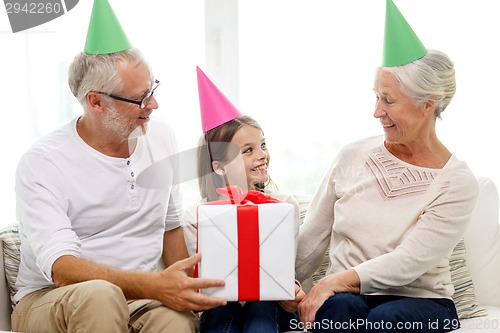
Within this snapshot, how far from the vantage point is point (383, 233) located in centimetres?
201

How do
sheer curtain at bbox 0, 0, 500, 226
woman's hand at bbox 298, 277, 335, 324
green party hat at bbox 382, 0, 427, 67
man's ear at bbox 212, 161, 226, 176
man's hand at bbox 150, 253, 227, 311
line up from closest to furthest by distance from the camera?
man's hand at bbox 150, 253, 227, 311
woman's hand at bbox 298, 277, 335, 324
green party hat at bbox 382, 0, 427, 67
man's ear at bbox 212, 161, 226, 176
sheer curtain at bbox 0, 0, 500, 226

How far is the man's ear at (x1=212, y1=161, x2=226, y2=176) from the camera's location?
216cm

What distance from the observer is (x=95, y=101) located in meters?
2.06

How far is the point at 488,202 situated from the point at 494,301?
30cm

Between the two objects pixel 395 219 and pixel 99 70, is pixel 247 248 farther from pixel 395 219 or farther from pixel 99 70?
pixel 99 70

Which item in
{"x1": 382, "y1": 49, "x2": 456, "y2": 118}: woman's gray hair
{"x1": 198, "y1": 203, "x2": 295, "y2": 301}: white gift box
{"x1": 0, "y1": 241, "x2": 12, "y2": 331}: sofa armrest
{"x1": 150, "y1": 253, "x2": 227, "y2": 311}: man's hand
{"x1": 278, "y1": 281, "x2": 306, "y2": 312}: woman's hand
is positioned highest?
{"x1": 382, "y1": 49, "x2": 456, "y2": 118}: woman's gray hair

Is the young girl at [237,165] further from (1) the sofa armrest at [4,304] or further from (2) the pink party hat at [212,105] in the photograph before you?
(1) the sofa armrest at [4,304]

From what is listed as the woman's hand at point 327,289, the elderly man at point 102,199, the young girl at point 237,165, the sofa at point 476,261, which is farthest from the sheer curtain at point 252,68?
the woman's hand at point 327,289

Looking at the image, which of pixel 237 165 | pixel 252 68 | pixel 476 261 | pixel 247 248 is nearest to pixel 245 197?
pixel 247 248

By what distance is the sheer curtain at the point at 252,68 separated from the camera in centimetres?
275

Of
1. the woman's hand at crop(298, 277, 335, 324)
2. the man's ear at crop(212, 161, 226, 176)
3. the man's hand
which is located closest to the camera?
the man's hand

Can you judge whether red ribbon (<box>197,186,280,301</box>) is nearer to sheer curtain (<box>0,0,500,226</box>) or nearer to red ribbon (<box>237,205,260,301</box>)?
red ribbon (<box>237,205,260,301</box>)

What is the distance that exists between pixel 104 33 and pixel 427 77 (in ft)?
2.92

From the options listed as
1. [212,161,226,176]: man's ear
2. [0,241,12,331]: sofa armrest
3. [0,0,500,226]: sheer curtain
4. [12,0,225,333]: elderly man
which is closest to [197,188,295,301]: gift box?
[12,0,225,333]: elderly man
